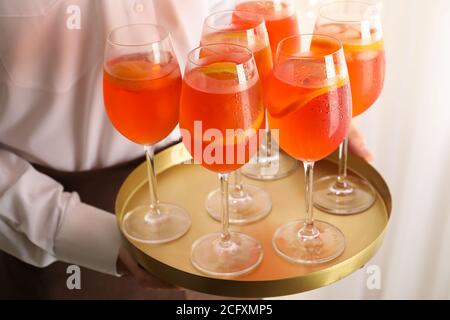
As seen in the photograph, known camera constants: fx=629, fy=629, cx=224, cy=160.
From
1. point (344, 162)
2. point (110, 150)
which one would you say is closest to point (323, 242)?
point (344, 162)

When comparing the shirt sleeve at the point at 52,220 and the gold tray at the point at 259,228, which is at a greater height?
the gold tray at the point at 259,228

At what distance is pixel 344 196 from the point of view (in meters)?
1.03

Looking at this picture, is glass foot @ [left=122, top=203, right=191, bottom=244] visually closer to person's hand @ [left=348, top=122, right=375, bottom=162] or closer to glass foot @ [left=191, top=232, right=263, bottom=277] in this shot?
glass foot @ [left=191, top=232, right=263, bottom=277]

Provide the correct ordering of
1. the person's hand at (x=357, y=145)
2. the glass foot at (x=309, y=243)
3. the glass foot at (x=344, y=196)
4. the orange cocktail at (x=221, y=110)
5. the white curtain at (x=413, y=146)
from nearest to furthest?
the orange cocktail at (x=221, y=110), the glass foot at (x=309, y=243), the glass foot at (x=344, y=196), the person's hand at (x=357, y=145), the white curtain at (x=413, y=146)

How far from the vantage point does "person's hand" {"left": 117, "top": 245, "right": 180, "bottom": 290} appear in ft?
3.08

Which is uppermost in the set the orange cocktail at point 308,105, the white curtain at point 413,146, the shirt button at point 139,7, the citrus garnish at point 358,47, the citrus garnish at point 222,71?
the shirt button at point 139,7

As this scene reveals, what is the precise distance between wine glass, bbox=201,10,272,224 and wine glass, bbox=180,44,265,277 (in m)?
0.09

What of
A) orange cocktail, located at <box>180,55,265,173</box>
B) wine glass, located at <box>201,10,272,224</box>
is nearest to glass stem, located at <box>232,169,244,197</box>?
wine glass, located at <box>201,10,272,224</box>

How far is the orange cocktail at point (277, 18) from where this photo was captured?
1018mm

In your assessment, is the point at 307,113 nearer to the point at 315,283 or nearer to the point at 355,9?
the point at 315,283

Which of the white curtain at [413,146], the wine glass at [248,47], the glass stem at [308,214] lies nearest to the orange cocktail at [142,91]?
the wine glass at [248,47]

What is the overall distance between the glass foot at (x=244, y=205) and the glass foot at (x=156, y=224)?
5 centimetres

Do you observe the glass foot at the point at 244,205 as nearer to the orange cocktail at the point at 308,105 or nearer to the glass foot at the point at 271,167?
the glass foot at the point at 271,167

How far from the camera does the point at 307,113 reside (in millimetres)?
807
